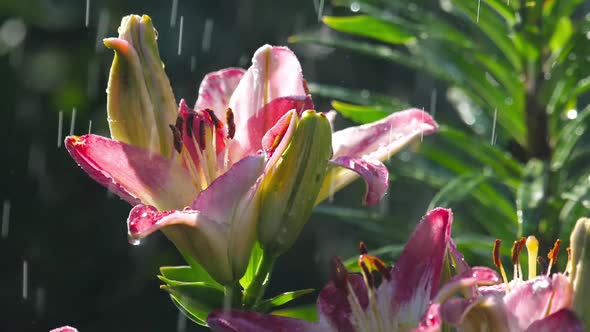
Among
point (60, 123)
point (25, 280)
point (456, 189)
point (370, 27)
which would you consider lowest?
point (25, 280)

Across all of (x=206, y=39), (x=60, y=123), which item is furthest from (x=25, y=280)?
(x=206, y=39)

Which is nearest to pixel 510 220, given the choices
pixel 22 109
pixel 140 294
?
pixel 140 294

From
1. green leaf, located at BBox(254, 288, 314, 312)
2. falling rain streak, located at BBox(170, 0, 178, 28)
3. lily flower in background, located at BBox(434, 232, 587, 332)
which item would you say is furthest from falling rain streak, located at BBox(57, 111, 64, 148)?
lily flower in background, located at BBox(434, 232, 587, 332)

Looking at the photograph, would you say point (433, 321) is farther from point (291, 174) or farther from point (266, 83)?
point (266, 83)

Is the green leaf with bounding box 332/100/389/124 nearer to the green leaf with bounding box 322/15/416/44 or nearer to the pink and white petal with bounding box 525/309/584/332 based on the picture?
the green leaf with bounding box 322/15/416/44

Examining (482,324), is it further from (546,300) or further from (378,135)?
(378,135)

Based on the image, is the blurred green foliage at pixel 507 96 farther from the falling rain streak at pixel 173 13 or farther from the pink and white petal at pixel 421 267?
the falling rain streak at pixel 173 13

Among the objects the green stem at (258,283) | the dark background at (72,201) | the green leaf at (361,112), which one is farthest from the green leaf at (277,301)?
the dark background at (72,201)
